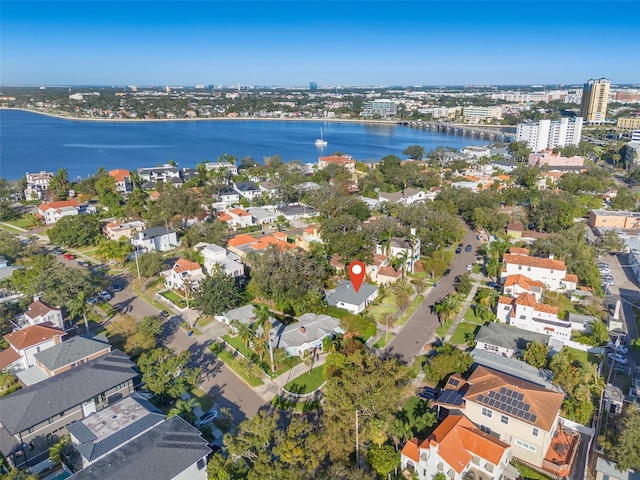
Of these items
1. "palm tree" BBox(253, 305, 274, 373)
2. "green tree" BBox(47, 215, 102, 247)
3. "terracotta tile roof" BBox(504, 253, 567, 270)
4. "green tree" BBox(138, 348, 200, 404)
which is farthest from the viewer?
"green tree" BBox(47, 215, 102, 247)

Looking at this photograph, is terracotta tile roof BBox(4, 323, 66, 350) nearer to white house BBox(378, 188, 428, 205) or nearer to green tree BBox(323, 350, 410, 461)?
green tree BBox(323, 350, 410, 461)

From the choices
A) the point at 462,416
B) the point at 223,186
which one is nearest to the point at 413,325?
the point at 462,416

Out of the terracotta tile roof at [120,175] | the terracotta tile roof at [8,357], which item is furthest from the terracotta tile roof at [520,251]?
the terracotta tile roof at [120,175]

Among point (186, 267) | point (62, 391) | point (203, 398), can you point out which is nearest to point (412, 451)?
point (203, 398)

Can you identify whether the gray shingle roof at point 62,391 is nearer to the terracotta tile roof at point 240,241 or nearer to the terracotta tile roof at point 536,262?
the terracotta tile roof at point 240,241

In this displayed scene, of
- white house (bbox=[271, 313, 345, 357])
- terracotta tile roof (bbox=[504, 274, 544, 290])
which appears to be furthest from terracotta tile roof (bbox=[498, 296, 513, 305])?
white house (bbox=[271, 313, 345, 357])

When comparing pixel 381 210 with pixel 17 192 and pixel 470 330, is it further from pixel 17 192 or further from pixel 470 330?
pixel 17 192

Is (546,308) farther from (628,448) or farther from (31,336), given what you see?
(31,336)
